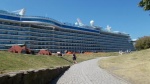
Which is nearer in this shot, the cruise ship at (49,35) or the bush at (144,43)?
the bush at (144,43)

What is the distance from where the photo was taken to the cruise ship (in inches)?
3748

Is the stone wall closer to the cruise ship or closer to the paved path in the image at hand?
the paved path

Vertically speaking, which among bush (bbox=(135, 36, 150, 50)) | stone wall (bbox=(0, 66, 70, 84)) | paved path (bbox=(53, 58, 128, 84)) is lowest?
paved path (bbox=(53, 58, 128, 84))

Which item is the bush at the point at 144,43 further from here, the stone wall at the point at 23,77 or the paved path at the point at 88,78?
the stone wall at the point at 23,77

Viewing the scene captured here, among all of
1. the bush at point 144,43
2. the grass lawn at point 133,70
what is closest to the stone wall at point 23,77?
the grass lawn at point 133,70

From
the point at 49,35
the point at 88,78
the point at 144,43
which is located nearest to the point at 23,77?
the point at 88,78

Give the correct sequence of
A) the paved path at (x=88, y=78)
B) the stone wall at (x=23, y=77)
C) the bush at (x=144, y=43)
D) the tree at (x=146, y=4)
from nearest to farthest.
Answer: the stone wall at (x=23, y=77) → the tree at (x=146, y=4) → the paved path at (x=88, y=78) → the bush at (x=144, y=43)

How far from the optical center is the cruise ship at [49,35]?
95206 millimetres

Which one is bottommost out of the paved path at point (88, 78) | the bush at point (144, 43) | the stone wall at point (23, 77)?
the paved path at point (88, 78)

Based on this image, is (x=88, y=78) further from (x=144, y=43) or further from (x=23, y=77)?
(x=144, y=43)

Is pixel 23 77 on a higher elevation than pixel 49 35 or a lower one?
lower

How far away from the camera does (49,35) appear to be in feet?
370

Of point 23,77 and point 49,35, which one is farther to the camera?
point 49,35

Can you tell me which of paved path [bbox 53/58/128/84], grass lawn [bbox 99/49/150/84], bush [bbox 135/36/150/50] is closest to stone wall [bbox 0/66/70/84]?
paved path [bbox 53/58/128/84]
